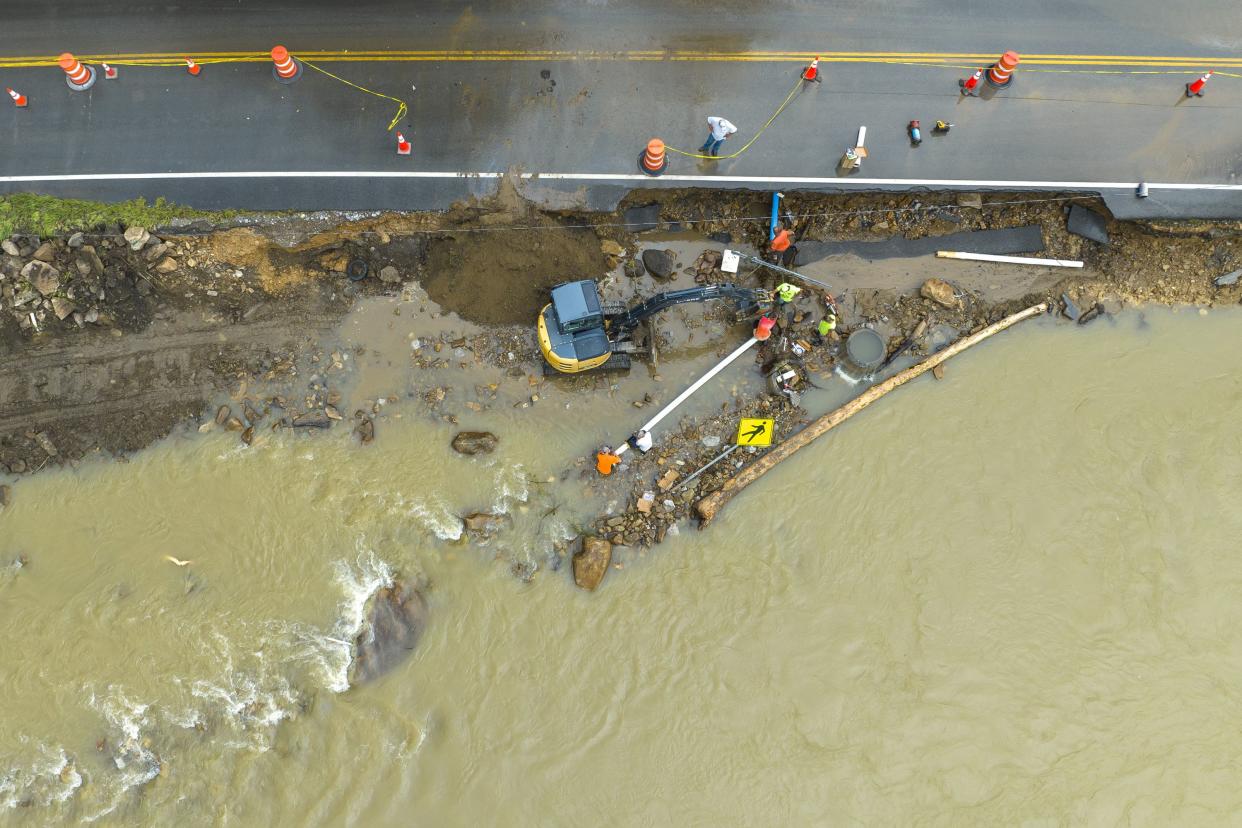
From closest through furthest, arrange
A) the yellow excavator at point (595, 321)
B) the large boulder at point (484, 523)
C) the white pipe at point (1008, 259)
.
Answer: the yellow excavator at point (595, 321) < the large boulder at point (484, 523) < the white pipe at point (1008, 259)

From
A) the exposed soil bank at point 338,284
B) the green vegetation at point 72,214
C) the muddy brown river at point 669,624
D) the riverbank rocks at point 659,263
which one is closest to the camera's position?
the muddy brown river at point 669,624

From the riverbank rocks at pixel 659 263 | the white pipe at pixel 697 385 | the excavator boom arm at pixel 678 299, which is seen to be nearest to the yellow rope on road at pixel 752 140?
the riverbank rocks at pixel 659 263

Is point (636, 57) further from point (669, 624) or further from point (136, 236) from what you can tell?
point (669, 624)

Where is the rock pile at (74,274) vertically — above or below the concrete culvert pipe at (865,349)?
above

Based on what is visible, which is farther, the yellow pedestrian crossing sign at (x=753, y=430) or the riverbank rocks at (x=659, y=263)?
the riverbank rocks at (x=659, y=263)

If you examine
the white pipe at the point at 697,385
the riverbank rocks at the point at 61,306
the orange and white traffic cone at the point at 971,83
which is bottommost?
the white pipe at the point at 697,385

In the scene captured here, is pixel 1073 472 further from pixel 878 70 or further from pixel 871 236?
pixel 878 70

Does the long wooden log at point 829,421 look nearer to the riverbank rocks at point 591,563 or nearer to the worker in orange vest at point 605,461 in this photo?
the worker in orange vest at point 605,461

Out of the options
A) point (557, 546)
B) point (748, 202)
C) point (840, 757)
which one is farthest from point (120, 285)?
point (840, 757)
